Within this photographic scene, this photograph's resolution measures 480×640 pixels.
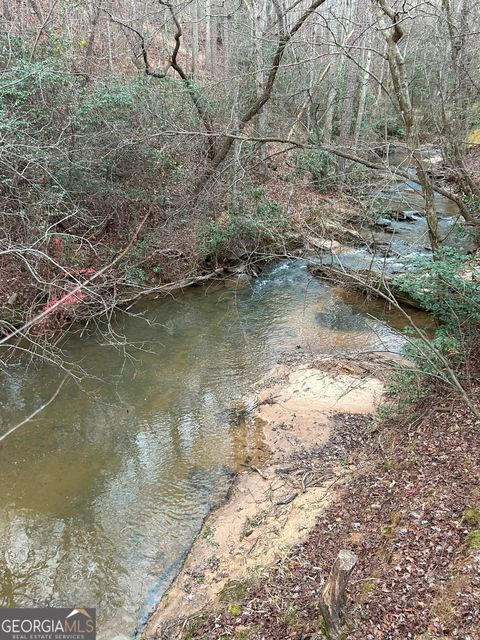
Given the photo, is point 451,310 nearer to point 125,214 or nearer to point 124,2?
point 125,214

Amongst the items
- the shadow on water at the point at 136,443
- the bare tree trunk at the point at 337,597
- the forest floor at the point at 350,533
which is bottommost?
the shadow on water at the point at 136,443

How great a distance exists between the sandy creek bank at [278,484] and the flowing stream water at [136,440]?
228 millimetres

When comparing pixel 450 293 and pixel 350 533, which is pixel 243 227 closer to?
pixel 450 293

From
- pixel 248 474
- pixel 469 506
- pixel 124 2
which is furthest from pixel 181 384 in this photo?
pixel 124 2

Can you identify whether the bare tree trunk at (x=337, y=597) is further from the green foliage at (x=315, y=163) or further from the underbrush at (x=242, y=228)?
the green foliage at (x=315, y=163)

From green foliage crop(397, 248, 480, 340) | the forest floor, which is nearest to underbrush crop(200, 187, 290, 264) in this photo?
green foliage crop(397, 248, 480, 340)

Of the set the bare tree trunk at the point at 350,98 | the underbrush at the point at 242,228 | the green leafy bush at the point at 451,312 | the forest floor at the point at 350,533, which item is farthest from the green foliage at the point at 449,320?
the bare tree trunk at the point at 350,98

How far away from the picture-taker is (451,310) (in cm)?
554

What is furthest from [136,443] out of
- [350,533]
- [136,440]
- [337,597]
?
[337,597]

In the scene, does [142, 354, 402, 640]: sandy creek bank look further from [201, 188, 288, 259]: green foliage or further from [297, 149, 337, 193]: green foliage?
[297, 149, 337, 193]: green foliage

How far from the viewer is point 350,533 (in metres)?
4.05

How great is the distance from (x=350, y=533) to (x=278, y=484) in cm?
143

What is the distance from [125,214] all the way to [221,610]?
10004mm

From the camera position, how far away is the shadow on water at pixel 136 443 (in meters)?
4.65
